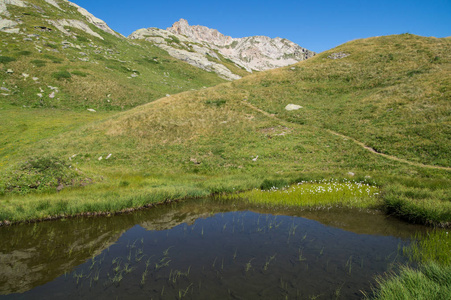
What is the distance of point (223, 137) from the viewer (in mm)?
35875

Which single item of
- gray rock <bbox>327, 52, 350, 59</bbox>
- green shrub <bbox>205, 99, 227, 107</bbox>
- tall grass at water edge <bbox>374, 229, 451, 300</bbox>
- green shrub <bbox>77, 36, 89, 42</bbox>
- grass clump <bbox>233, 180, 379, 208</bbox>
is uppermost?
green shrub <bbox>77, 36, 89, 42</bbox>

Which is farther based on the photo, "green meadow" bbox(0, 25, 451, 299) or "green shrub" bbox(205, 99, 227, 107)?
"green shrub" bbox(205, 99, 227, 107)

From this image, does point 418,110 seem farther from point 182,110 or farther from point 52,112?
point 52,112

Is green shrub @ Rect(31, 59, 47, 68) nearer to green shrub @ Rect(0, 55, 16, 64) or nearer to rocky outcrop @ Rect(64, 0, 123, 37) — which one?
green shrub @ Rect(0, 55, 16, 64)

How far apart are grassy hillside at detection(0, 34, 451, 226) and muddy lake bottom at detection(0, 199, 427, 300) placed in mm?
2888

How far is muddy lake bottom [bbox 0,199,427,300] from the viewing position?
776cm

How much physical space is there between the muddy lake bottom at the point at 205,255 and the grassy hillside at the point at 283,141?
2.89 metres

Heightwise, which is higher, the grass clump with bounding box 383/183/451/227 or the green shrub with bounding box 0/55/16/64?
the green shrub with bounding box 0/55/16/64

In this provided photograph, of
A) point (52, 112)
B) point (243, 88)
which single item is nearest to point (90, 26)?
point (52, 112)

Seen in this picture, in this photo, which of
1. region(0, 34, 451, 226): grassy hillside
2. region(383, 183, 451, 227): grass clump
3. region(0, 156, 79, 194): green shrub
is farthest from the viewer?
region(0, 156, 79, 194): green shrub

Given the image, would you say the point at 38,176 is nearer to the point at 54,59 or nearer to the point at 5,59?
the point at 5,59

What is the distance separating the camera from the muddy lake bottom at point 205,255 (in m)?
7.76

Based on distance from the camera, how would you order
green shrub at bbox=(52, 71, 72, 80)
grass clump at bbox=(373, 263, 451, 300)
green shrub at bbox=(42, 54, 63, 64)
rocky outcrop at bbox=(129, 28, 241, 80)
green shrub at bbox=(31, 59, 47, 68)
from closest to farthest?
grass clump at bbox=(373, 263, 451, 300)
green shrub at bbox=(52, 71, 72, 80)
green shrub at bbox=(31, 59, 47, 68)
green shrub at bbox=(42, 54, 63, 64)
rocky outcrop at bbox=(129, 28, 241, 80)

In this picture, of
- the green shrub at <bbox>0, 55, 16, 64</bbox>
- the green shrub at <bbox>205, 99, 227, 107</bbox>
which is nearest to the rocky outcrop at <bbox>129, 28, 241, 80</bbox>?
the green shrub at <bbox>0, 55, 16, 64</bbox>
